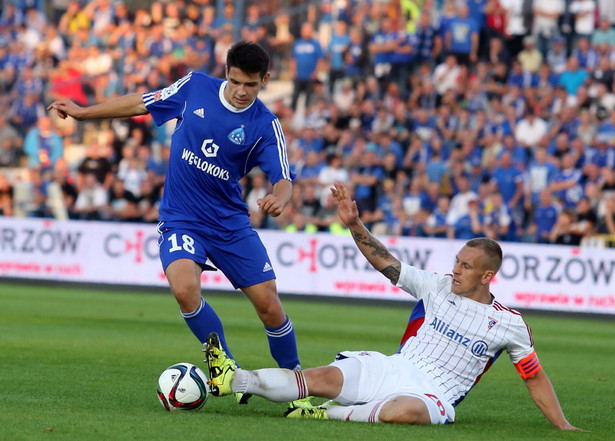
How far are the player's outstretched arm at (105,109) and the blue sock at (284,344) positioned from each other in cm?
192

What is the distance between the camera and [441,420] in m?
7.42

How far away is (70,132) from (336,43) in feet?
22.5

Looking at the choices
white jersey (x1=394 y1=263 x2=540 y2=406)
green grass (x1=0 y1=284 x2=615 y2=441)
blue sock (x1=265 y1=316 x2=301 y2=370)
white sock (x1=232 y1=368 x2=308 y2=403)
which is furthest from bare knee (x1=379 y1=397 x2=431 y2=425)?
blue sock (x1=265 y1=316 x2=301 y2=370)

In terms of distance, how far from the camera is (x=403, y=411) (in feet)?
23.7

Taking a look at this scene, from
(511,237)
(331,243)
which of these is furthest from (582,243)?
(331,243)

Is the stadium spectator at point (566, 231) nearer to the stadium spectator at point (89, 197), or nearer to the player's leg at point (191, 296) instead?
the stadium spectator at point (89, 197)

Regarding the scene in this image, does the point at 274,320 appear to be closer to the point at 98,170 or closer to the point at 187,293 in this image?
the point at 187,293

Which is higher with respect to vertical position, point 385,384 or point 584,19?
point 584,19

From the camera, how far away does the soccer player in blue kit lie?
320 inches

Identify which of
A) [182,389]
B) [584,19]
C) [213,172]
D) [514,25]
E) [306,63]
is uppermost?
[584,19]

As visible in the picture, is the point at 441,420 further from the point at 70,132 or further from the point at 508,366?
the point at 70,132

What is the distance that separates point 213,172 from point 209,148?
18cm

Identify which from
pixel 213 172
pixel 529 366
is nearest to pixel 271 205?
pixel 213 172

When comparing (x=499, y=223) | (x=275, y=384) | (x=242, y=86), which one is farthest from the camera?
(x=499, y=223)
